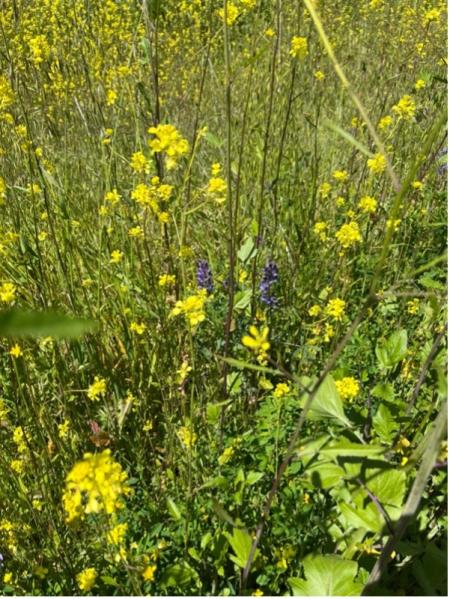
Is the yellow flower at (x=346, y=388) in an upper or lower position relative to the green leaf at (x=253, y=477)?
upper

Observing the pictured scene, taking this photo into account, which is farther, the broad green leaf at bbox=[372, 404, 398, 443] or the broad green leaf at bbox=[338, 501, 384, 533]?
the broad green leaf at bbox=[372, 404, 398, 443]

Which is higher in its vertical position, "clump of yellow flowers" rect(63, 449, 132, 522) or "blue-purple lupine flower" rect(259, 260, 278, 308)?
"clump of yellow flowers" rect(63, 449, 132, 522)

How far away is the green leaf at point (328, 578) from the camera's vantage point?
94 centimetres

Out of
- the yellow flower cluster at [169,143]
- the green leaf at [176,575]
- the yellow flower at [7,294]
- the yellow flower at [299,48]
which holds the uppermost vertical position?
the yellow flower at [299,48]

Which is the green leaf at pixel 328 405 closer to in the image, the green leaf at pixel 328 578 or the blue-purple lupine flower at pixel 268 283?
the green leaf at pixel 328 578

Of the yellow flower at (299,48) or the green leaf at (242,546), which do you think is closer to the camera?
the green leaf at (242,546)

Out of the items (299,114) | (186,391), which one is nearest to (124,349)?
(186,391)

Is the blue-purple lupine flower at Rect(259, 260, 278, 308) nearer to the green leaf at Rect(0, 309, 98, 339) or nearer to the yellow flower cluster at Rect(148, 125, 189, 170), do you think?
the yellow flower cluster at Rect(148, 125, 189, 170)

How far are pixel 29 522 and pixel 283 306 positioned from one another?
1.12 metres

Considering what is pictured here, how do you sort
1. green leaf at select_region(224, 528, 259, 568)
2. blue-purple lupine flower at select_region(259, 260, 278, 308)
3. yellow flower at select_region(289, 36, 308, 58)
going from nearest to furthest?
green leaf at select_region(224, 528, 259, 568)
yellow flower at select_region(289, 36, 308, 58)
blue-purple lupine flower at select_region(259, 260, 278, 308)

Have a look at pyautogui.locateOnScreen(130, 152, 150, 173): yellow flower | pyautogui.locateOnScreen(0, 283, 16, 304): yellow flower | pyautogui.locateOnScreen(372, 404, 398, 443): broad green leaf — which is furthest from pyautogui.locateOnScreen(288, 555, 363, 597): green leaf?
pyautogui.locateOnScreen(130, 152, 150, 173): yellow flower

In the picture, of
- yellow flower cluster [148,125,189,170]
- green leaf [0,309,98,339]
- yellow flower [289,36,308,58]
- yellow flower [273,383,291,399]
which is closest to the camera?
green leaf [0,309,98,339]

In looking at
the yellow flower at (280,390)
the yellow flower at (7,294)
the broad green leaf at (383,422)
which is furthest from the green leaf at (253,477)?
the yellow flower at (7,294)

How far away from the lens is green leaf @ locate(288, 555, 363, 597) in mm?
938
